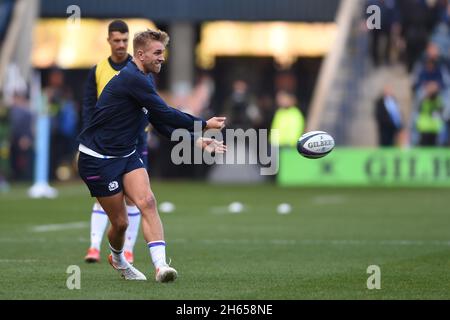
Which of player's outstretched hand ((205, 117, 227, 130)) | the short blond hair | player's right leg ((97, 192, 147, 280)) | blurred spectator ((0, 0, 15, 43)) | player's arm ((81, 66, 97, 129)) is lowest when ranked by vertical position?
player's right leg ((97, 192, 147, 280))

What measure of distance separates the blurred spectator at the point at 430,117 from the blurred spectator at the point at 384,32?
5.25 feet

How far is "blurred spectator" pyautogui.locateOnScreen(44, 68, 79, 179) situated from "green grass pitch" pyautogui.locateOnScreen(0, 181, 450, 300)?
19.4 feet

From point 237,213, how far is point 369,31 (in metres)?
13.4

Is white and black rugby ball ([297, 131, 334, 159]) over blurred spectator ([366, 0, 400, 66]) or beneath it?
beneath

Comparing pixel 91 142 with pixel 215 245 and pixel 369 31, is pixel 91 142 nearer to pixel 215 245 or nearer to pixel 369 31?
pixel 215 245

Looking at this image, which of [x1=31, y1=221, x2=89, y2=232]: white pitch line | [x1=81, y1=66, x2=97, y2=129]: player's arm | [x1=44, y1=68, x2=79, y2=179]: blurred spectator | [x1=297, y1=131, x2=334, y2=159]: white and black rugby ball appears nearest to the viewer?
[x1=297, y1=131, x2=334, y2=159]: white and black rugby ball

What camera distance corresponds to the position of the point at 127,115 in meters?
11.7

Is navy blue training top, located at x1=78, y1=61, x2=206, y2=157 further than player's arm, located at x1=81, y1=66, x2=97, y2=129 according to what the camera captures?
No

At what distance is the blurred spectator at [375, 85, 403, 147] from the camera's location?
33062 millimetres

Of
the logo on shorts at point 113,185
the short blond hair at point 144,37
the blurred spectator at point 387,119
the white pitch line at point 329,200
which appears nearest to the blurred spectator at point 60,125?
the blurred spectator at point 387,119

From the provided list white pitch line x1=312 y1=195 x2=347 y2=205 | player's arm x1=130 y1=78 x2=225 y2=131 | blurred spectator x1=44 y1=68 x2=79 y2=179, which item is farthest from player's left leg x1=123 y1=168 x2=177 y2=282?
blurred spectator x1=44 y1=68 x2=79 y2=179

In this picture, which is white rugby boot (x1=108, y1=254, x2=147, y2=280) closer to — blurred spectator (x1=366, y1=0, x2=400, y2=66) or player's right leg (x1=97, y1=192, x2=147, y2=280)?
player's right leg (x1=97, y1=192, x2=147, y2=280)

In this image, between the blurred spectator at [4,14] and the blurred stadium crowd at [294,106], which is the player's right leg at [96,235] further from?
the blurred spectator at [4,14]

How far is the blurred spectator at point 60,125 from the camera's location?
3316cm
